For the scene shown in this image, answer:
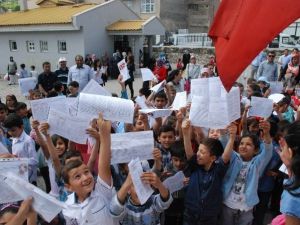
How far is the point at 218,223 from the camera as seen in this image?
9.68 feet

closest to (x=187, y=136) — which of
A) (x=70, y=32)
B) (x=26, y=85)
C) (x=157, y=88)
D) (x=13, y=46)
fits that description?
(x=157, y=88)

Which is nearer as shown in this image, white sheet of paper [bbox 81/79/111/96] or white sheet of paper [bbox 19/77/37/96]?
white sheet of paper [bbox 81/79/111/96]

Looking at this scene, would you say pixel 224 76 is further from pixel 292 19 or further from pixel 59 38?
pixel 59 38

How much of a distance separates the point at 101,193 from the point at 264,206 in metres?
1.89

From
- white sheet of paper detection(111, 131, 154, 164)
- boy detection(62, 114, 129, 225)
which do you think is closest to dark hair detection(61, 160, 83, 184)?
boy detection(62, 114, 129, 225)

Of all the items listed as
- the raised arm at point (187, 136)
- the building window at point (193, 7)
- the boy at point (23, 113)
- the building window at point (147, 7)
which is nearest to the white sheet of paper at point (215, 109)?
the raised arm at point (187, 136)

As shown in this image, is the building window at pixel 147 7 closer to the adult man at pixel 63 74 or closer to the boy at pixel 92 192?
the adult man at pixel 63 74

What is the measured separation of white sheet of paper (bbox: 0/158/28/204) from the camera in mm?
1664

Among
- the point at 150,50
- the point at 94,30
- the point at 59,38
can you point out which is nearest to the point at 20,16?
the point at 59,38

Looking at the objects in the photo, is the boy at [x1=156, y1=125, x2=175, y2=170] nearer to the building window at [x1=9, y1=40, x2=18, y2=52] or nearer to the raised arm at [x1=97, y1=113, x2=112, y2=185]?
the raised arm at [x1=97, y1=113, x2=112, y2=185]

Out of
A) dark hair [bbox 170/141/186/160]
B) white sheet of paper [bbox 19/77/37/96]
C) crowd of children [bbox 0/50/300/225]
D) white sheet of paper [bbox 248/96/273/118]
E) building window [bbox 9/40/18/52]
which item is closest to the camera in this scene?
crowd of children [bbox 0/50/300/225]

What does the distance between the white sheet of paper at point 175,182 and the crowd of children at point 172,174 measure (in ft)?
0.22

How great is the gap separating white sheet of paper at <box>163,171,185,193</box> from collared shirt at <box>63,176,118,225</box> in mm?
565

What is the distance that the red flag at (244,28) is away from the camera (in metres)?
2.05
